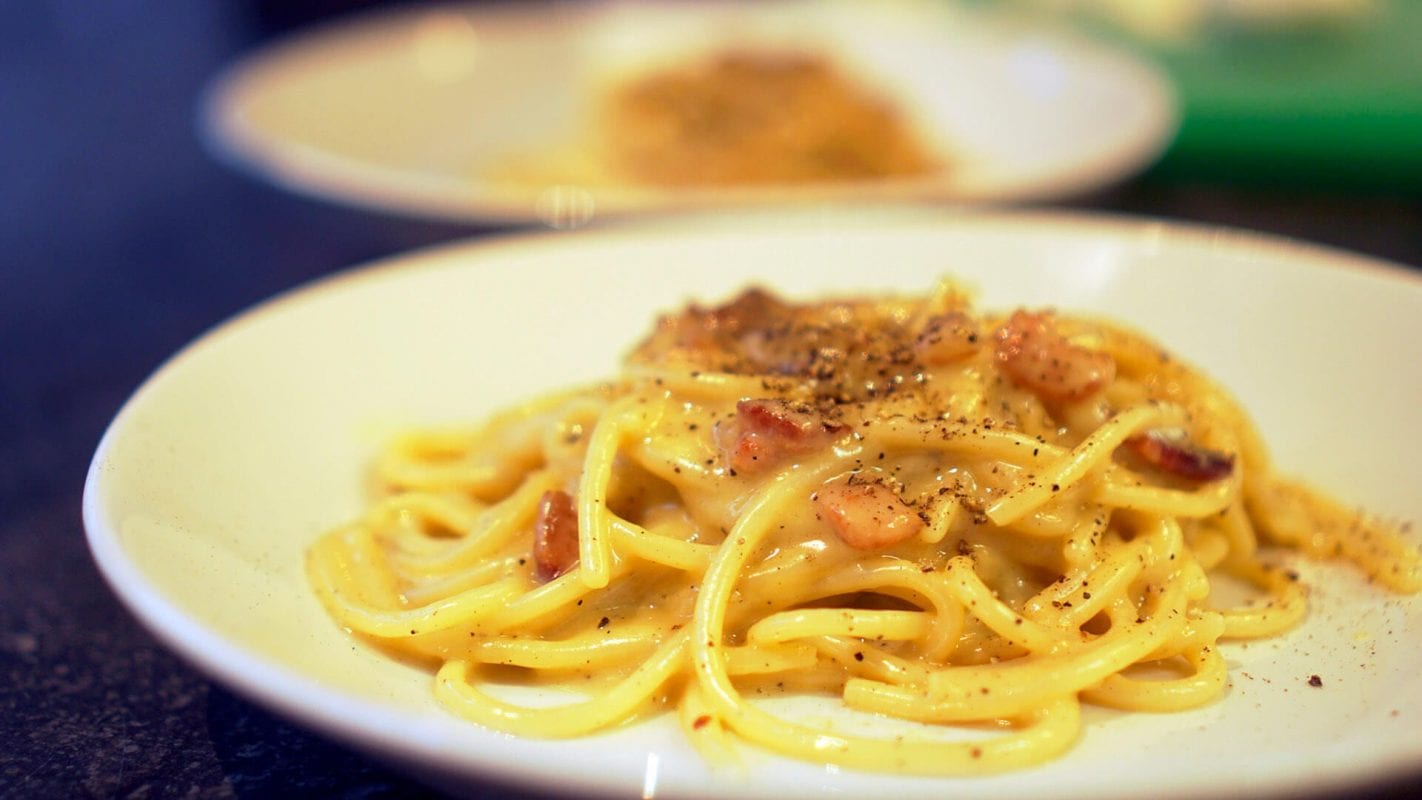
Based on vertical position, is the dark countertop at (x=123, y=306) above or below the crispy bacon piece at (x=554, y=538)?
below

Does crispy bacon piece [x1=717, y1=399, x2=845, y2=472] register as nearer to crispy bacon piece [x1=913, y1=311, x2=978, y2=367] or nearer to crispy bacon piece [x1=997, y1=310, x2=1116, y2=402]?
crispy bacon piece [x1=913, y1=311, x2=978, y2=367]

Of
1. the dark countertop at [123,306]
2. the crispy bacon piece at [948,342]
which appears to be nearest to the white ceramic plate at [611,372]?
the dark countertop at [123,306]

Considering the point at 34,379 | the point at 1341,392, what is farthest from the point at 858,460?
the point at 34,379

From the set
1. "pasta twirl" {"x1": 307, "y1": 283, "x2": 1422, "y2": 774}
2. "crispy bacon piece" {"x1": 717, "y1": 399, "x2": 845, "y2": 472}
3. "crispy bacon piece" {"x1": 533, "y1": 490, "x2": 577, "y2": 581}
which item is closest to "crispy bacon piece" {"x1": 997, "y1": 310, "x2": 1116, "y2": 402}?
"pasta twirl" {"x1": 307, "y1": 283, "x2": 1422, "y2": 774}

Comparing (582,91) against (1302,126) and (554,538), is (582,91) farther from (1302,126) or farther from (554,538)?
(554,538)

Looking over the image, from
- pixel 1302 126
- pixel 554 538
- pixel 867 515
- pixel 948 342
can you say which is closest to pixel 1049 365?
pixel 948 342

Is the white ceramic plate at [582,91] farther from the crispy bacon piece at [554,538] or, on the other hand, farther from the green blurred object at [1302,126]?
the crispy bacon piece at [554,538]
